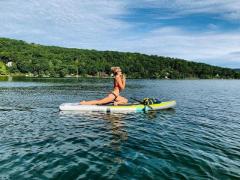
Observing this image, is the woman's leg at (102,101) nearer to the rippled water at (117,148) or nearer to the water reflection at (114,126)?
the water reflection at (114,126)

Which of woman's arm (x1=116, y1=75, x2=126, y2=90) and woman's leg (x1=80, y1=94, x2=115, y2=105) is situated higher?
woman's arm (x1=116, y1=75, x2=126, y2=90)

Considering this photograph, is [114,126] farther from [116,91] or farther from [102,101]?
[102,101]

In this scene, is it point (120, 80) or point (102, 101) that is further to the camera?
point (102, 101)

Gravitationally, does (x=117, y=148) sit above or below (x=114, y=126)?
above

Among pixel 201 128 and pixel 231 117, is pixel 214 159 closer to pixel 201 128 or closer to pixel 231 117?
pixel 201 128

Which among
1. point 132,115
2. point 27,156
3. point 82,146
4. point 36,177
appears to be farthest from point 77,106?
point 36,177

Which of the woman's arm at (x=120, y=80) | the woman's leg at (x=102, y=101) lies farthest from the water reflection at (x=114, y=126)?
the woman's arm at (x=120, y=80)

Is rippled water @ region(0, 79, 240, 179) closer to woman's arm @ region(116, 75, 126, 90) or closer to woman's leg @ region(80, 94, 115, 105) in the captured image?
woman's leg @ region(80, 94, 115, 105)

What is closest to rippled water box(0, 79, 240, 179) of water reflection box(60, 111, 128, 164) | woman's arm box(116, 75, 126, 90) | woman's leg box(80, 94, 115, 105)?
water reflection box(60, 111, 128, 164)

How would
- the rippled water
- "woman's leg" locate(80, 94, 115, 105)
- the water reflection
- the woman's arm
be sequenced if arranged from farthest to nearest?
"woman's leg" locate(80, 94, 115, 105), the woman's arm, the water reflection, the rippled water

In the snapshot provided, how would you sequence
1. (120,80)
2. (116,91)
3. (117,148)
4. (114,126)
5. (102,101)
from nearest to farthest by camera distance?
1. (117,148)
2. (114,126)
3. (120,80)
4. (116,91)
5. (102,101)

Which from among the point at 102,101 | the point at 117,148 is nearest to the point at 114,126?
the point at 117,148

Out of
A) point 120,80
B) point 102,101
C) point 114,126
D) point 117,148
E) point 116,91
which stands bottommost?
point 114,126

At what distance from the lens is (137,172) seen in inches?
374
